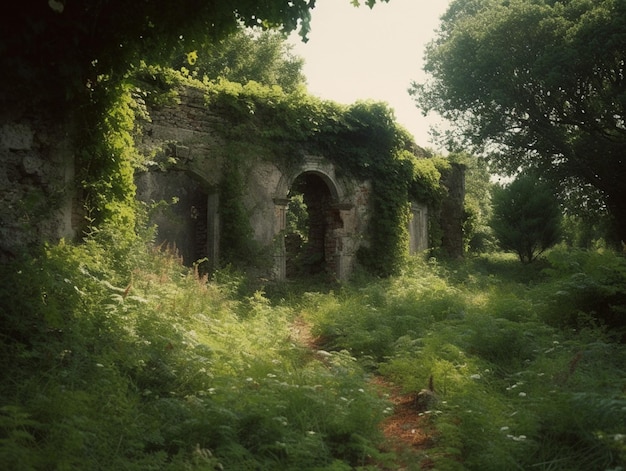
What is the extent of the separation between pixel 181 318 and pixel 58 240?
2106 millimetres

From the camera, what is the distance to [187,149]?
999 centimetres

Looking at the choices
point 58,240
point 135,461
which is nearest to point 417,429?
point 135,461

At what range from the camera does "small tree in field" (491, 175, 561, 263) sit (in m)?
20.1

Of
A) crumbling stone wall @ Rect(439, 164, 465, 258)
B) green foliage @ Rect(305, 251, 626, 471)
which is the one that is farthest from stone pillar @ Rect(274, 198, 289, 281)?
crumbling stone wall @ Rect(439, 164, 465, 258)

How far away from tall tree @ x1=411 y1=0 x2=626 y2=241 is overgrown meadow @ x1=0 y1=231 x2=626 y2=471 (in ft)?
39.1

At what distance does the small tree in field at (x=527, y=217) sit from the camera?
20.1 m

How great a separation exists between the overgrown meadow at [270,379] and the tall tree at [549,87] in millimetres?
11922

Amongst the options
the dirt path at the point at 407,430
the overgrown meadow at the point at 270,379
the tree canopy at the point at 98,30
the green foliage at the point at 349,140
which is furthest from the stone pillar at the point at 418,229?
the dirt path at the point at 407,430

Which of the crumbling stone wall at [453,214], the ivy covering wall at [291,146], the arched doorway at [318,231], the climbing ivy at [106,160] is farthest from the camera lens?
the crumbling stone wall at [453,214]

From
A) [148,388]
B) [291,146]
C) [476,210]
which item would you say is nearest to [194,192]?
[291,146]

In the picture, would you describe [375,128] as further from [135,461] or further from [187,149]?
[135,461]

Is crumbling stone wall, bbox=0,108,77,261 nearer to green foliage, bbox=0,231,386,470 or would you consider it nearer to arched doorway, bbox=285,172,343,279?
green foliage, bbox=0,231,386,470

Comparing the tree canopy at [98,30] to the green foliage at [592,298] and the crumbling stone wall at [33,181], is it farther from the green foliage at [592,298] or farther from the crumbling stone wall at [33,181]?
the green foliage at [592,298]

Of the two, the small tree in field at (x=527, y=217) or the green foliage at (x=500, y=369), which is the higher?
the small tree in field at (x=527, y=217)
